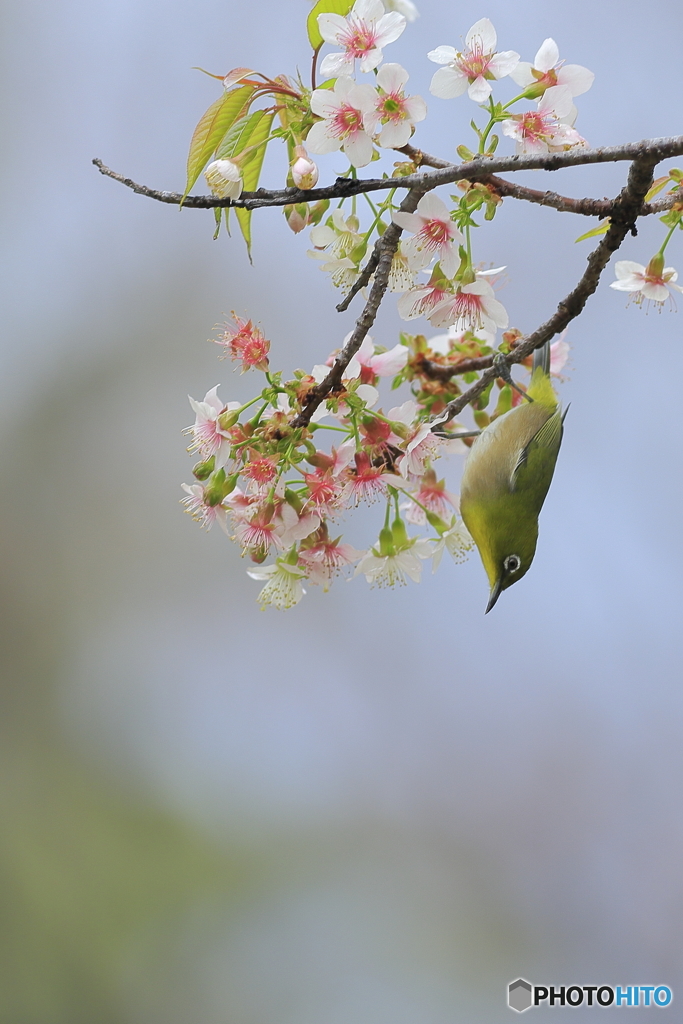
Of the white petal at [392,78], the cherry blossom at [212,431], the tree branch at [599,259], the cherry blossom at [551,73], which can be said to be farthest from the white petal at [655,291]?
the cherry blossom at [212,431]

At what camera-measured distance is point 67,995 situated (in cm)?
378

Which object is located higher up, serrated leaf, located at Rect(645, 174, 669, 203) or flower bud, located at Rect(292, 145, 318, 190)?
serrated leaf, located at Rect(645, 174, 669, 203)

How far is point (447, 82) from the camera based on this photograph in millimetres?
986

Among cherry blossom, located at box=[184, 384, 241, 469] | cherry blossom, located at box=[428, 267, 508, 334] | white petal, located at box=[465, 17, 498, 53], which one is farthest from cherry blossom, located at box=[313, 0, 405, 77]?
cherry blossom, located at box=[184, 384, 241, 469]

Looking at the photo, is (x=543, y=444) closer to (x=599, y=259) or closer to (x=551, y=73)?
(x=599, y=259)

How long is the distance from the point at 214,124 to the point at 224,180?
11 centimetres

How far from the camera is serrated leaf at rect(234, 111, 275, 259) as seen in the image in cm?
98

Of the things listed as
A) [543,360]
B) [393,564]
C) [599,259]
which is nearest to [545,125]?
[599,259]

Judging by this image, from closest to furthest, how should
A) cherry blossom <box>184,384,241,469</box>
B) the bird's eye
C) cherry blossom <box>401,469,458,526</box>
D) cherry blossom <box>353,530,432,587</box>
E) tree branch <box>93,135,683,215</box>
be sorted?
tree branch <box>93,135,683,215</box> < cherry blossom <box>184,384,241,469</box> < cherry blossom <box>353,530,432,587</box> < cherry blossom <box>401,469,458,526</box> < the bird's eye

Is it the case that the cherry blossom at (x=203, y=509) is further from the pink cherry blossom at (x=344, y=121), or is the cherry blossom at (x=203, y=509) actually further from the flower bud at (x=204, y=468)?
the pink cherry blossom at (x=344, y=121)

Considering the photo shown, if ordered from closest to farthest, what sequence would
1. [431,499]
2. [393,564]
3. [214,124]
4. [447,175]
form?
[447,175]
[214,124]
[393,564]
[431,499]

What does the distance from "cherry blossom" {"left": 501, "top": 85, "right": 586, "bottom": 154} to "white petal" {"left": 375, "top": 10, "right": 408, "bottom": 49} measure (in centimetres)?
18

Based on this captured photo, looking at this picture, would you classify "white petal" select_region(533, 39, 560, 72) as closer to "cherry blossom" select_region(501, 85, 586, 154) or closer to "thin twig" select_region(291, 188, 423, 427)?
"cherry blossom" select_region(501, 85, 586, 154)

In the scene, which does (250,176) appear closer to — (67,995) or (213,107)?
(213,107)
